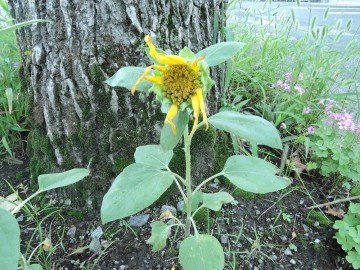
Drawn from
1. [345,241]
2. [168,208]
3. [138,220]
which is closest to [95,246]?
[138,220]

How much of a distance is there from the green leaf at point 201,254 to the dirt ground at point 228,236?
0.36 metres

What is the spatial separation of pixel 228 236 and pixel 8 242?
34.2 inches

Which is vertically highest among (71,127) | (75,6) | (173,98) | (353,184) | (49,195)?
(75,6)

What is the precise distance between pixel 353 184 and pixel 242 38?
128 cm

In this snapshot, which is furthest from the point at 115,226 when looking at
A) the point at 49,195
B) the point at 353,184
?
the point at 353,184

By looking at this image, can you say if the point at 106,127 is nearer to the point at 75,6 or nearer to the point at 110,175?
the point at 110,175

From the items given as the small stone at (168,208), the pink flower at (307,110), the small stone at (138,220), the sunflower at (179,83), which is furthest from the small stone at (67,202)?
the pink flower at (307,110)

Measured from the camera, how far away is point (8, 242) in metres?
0.60

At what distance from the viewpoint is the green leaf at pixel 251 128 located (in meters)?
0.73

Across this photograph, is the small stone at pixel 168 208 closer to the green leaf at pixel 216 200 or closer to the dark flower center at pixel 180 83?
the green leaf at pixel 216 200

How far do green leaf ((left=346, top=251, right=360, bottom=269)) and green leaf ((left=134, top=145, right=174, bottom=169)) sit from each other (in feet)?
2.58

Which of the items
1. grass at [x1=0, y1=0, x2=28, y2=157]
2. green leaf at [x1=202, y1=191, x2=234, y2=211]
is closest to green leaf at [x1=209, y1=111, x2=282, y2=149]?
green leaf at [x1=202, y1=191, x2=234, y2=211]

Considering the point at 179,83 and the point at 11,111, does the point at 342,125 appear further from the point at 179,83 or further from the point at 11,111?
the point at 11,111

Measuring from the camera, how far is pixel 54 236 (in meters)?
1.30
